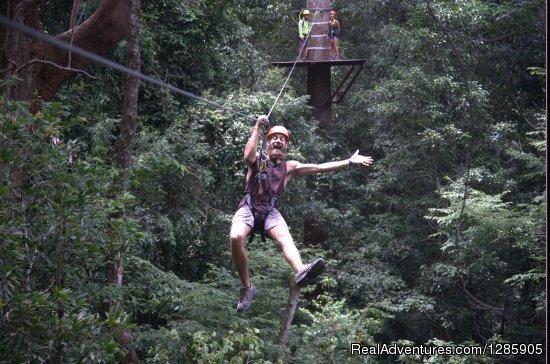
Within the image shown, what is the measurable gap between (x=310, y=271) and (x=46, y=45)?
393cm

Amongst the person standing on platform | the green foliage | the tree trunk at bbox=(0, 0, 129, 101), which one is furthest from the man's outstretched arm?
the person standing on platform

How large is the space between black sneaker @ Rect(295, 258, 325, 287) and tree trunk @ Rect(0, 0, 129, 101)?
3.09 metres

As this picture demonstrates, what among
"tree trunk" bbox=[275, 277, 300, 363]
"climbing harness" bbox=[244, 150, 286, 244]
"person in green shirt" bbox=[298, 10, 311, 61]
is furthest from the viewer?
"person in green shirt" bbox=[298, 10, 311, 61]

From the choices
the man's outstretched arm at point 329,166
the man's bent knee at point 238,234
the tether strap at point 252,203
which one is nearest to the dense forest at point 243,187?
the man's bent knee at point 238,234

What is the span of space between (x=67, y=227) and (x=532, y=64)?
938 cm

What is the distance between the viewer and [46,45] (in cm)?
772

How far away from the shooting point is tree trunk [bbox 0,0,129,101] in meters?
6.96

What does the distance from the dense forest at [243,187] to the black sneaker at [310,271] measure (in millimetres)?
1124

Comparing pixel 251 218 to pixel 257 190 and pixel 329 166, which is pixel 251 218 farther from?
pixel 329 166

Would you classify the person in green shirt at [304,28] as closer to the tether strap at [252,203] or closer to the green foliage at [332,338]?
the green foliage at [332,338]

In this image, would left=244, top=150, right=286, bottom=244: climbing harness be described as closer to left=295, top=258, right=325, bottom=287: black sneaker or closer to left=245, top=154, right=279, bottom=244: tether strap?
left=245, top=154, right=279, bottom=244: tether strap

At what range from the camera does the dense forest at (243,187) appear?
522 centimetres

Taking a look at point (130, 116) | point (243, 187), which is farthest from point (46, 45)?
point (243, 187)

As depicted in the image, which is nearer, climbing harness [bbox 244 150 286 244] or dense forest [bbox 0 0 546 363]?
dense forest [bbox 0 0 546 363]
